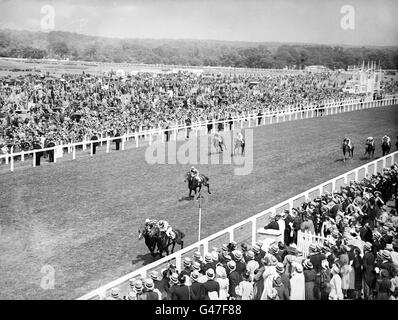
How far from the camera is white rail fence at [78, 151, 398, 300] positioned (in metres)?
7.92

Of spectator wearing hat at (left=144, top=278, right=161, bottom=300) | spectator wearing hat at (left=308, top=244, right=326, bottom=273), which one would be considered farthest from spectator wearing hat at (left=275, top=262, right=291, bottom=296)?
spectator wearing hat at (left=144, top=278, right=161, bottom=300)

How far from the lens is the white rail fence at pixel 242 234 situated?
7.92 meters

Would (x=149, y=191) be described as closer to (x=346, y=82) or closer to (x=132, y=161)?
(x=132, y=161)

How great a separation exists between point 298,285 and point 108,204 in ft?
26.9

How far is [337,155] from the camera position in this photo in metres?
22.0

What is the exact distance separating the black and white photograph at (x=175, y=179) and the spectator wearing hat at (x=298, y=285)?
14mm

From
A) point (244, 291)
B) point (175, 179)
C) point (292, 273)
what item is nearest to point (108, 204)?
point (175, 179)

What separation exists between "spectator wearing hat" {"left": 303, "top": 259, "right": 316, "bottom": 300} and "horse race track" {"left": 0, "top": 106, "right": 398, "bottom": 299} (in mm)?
3710

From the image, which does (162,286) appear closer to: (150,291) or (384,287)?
(150,291)

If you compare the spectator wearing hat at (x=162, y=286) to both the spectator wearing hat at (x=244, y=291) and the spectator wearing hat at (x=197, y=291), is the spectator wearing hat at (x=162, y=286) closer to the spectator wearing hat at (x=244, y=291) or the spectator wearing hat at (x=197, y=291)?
the spectator wearing hat at (x=197, y=291)

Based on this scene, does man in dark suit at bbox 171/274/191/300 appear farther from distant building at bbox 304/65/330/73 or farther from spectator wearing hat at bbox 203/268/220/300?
distant building at bbox 304/65/330/73

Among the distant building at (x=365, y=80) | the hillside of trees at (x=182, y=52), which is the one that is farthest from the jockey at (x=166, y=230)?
the distant building at (x=365, y=80)

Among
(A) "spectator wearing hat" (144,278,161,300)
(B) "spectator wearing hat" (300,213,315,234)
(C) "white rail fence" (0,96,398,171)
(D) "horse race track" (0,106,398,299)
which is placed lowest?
(D) "horse race track" (0,106,398,299)

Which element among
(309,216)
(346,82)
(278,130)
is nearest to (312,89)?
(346,82)
